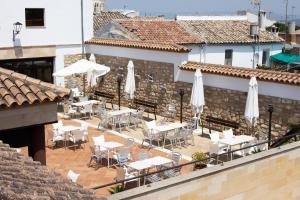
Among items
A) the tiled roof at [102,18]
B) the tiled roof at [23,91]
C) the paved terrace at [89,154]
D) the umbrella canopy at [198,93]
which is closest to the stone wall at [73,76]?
the paved terrace at [89,154]

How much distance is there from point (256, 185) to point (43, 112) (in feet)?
16.4

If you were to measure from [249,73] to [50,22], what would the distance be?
11804 mm

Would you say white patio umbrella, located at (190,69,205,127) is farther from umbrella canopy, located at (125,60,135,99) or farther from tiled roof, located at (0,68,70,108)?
tiled roof, located at (0,68,70,108)

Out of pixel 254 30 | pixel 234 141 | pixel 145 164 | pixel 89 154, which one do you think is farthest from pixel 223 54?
Answer: pixel 145 164

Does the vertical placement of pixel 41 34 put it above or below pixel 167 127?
above

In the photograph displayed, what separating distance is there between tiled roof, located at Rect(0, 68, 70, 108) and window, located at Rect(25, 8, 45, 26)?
14332mm

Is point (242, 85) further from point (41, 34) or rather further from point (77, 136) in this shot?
point (41, 34)

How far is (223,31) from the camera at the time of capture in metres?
34.5

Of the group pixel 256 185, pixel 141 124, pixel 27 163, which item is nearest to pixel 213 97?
pixel 141 124

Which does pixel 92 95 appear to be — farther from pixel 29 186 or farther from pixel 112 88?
pixel 29 186

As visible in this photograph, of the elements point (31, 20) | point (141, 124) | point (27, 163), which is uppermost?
point (31, 20)

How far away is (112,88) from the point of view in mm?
22906

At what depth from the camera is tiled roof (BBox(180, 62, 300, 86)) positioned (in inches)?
616

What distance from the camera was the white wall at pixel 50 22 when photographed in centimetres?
2203
